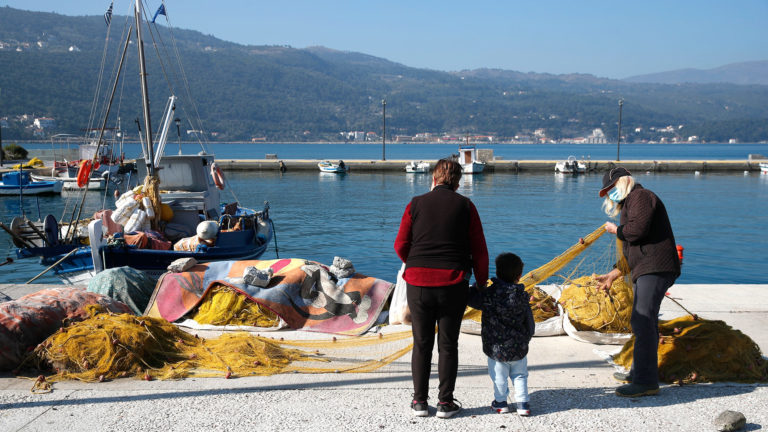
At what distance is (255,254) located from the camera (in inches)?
552

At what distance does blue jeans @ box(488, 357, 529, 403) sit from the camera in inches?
167

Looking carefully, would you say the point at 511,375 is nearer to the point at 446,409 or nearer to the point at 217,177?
the point at 446,409

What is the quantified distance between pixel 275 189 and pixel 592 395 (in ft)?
142

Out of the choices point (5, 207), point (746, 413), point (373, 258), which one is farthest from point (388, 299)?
point (5, 207)

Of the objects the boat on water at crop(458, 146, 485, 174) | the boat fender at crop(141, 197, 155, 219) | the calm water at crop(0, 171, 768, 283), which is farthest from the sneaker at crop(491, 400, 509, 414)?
the boat on water at crop(458, 146, 485, 174)

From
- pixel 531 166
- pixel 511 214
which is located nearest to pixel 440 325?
pixel 511 214

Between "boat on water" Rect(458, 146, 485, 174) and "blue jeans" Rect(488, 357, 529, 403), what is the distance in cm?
5240

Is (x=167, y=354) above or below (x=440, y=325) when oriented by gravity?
below

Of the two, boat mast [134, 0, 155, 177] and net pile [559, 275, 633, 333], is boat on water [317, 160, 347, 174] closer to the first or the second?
boat mast [134, 0, 155, 177]

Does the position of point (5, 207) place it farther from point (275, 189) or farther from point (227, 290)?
point (227, 290)

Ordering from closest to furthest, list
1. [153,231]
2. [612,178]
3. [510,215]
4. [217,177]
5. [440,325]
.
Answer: [440,325], [612,178], [153,231], [217,177], [510,215]

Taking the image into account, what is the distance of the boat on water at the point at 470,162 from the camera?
5759cm

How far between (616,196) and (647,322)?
38.7 inches

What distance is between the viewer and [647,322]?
4.49 metres
